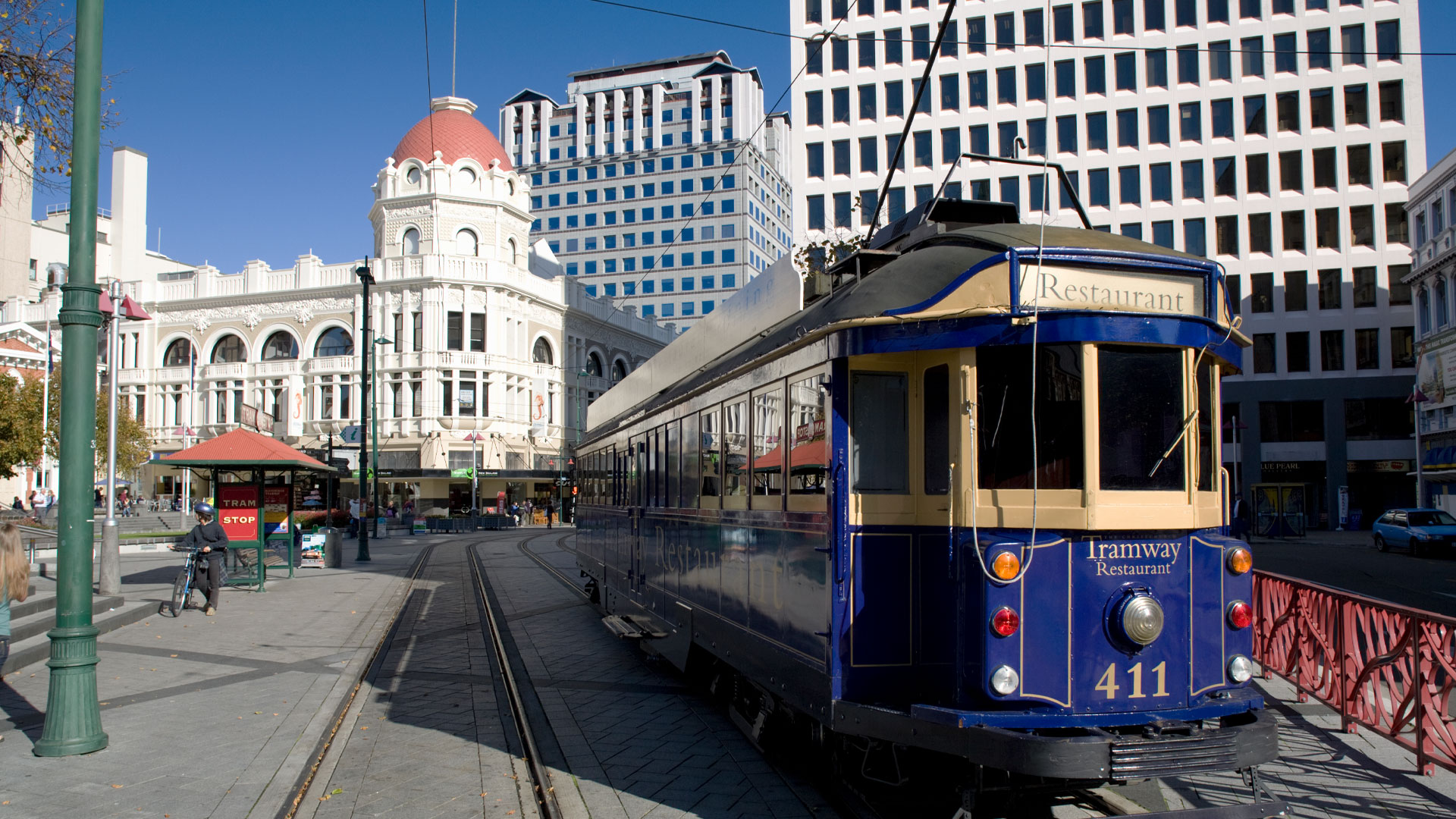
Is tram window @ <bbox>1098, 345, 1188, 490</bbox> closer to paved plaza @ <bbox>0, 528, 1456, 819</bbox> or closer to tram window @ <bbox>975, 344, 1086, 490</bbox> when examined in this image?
tram window @ <bbox>975, 344, 1086, 490</bbox>

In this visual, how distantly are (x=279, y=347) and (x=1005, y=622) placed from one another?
6388 cm

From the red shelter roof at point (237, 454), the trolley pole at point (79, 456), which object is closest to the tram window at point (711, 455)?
the trolley pole at point (79, 456)

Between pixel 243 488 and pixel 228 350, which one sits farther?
pixel 228 350

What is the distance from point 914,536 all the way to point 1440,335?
140 ft

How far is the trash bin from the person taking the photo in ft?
80.6

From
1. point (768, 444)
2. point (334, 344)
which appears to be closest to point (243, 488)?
point (768, 444)

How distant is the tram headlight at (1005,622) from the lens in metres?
4.80

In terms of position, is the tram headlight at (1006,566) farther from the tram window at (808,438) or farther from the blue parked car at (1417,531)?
the blue parked car at (1417,531)

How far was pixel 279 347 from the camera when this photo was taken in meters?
62.1

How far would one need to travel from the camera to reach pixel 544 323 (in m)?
63.0

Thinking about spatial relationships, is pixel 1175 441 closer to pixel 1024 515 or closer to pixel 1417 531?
pixel 1024 515

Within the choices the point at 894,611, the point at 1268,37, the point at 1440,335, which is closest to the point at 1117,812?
Result: the point at 894,611

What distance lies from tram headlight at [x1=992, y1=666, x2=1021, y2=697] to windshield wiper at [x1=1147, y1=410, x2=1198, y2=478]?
119 centimetres

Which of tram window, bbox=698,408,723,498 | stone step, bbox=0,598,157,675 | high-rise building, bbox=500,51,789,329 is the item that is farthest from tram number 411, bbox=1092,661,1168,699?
high-rise building, bbox=500,51,789,329
